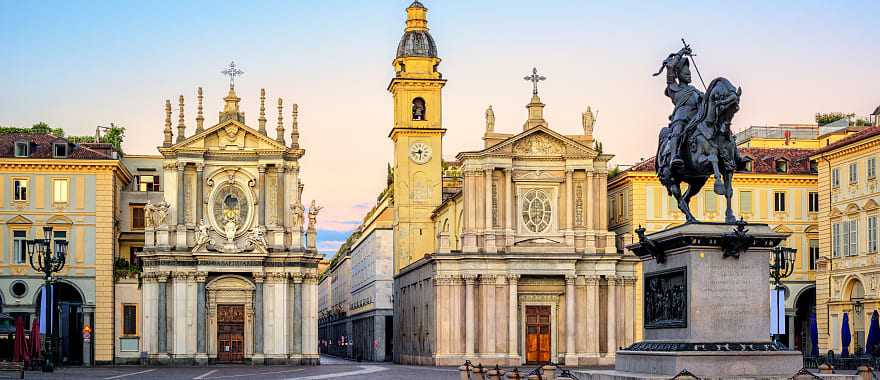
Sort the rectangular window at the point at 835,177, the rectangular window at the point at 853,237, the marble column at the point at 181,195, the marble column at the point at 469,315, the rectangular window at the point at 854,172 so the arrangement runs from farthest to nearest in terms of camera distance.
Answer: the marble column at the point at 181,195 < the marble column at the point at 469,315 < the rectangular window at the point at 835,177 < the rectangular window at the point at 854,172 < the rectangular window at the point at 853,237

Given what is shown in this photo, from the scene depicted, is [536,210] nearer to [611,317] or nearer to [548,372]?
[611,317]

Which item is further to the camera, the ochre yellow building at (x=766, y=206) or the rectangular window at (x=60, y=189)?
the ochre yellow building at (x=766, y=206)

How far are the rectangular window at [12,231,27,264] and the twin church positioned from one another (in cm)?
680

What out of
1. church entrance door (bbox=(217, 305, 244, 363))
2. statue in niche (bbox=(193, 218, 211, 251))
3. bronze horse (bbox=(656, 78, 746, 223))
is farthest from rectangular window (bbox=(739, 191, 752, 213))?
bronze horse (bbox=(656, 78, 746, 223))

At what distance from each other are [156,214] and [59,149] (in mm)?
6920

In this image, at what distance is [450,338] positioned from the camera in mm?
84438

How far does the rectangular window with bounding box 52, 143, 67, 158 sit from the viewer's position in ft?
280

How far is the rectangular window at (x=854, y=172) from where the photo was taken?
7569 cm

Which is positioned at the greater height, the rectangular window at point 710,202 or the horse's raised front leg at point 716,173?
the rectangular window at point 710,202

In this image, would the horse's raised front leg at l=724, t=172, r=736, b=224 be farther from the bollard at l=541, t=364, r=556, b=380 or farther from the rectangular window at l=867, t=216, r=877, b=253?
the rectangular window at l=867, t=216, r=877, b=253

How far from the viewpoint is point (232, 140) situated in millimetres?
86312

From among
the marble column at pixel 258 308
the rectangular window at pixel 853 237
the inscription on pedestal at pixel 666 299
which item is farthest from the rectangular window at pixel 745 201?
the inscription on pedestal at pixel 666 299

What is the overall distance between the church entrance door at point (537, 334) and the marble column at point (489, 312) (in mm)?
3460

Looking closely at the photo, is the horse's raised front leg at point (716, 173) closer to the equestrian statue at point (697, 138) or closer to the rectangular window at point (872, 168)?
the equestrian statue at point (697, 138)
